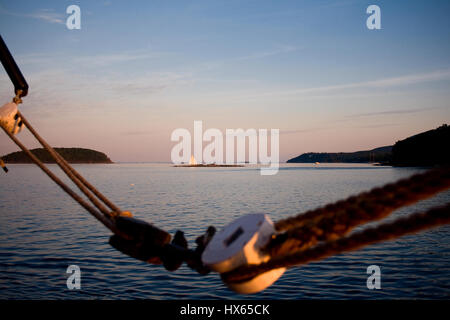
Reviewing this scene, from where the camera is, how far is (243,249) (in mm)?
2041

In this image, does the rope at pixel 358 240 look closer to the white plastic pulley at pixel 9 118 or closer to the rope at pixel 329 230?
the rope at pixel 329 230

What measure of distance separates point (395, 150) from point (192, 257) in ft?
682

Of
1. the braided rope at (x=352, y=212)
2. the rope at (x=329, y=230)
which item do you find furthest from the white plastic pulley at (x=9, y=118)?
the braided rope at (x=352, y=212)

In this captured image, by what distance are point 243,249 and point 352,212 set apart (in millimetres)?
630

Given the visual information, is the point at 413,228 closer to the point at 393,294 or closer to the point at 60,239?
the point at 393,294

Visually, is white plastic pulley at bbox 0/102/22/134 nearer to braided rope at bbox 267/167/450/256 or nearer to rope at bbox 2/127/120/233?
rope at bbox 2/127/120/233

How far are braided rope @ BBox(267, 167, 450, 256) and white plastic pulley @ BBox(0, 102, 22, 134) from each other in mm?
2609

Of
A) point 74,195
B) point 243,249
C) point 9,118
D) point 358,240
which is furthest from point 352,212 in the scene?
point 9,118

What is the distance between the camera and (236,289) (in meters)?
2.28

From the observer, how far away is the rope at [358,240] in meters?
1.58

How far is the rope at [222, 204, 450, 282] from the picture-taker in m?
1.58

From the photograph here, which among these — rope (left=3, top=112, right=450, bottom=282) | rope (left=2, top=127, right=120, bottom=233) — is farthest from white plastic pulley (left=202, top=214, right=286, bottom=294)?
rope (left=2, top=127, right=120, bottom=233)

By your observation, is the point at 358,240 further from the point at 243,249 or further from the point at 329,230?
the point at 243,249
